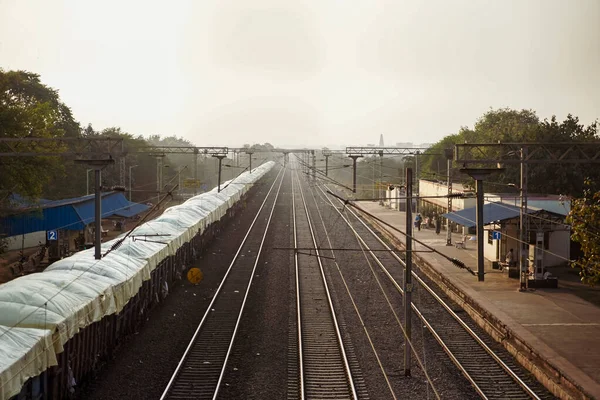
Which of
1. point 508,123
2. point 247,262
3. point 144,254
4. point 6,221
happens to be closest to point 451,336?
point 144,254

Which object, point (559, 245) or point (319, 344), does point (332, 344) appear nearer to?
point (319, 344)

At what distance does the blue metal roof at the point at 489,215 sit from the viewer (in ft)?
93.6

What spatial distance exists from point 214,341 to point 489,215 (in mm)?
16443

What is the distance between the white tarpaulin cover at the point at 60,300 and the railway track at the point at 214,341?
2.31 m

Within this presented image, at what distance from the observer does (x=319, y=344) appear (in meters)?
18.1

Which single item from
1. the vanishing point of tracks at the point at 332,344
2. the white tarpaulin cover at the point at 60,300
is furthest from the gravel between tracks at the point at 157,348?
the white tarpaulin cover at the point at 60,300

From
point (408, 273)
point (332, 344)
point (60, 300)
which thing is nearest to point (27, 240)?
point (332, 344)

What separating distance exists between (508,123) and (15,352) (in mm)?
77336

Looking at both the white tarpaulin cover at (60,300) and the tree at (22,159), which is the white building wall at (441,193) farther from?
the tree at (22,159)

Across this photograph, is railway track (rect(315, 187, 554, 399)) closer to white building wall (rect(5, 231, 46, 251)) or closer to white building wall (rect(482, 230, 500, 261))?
white building wall (rect(482, 230, 500, 261))

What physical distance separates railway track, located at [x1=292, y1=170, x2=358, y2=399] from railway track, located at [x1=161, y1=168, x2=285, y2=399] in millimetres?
2026

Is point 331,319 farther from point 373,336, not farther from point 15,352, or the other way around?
point 15,352

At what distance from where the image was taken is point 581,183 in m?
44.3

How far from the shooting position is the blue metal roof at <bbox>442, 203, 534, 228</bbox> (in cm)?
2852
